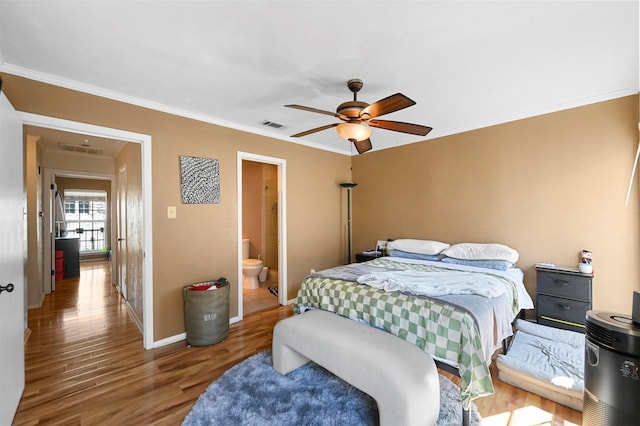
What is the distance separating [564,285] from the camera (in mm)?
2686

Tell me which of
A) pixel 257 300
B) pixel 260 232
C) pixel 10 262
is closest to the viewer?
pixel 10 262

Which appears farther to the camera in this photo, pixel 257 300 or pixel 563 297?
pixel 257 300

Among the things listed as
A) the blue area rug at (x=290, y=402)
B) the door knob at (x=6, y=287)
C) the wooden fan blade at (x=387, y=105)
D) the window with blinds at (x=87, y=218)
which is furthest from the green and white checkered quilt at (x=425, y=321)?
the window with blinds at (x=87, y=218)

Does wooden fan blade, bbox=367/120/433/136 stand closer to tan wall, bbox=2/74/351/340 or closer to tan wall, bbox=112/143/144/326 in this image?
tan wall, bbox=2/74/351/340

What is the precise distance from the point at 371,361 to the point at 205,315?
6.17 feet

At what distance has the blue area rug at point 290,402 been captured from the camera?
5.77 ft

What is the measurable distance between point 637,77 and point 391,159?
8.66 feet

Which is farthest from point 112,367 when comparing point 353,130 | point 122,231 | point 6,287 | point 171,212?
point 353,130

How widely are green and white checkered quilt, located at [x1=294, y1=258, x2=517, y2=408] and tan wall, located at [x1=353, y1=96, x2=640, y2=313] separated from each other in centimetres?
113

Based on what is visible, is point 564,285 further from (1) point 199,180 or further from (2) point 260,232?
(2) point 260,232

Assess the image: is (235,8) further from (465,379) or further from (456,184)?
(456,184)

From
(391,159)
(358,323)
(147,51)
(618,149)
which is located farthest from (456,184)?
(147,51)

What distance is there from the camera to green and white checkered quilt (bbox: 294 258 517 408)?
5.41ft

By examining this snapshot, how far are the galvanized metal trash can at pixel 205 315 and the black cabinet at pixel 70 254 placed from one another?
15.9 feet
